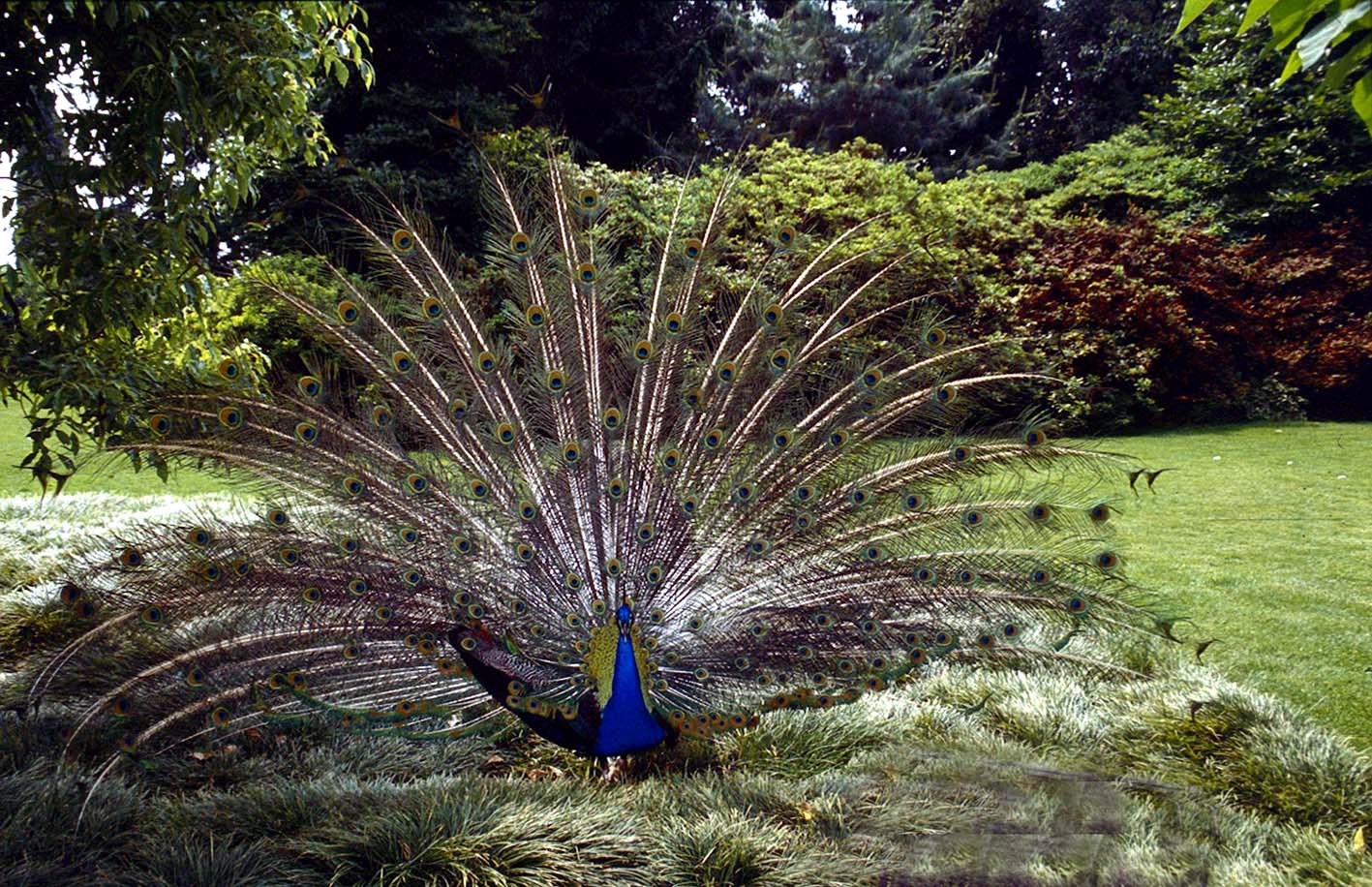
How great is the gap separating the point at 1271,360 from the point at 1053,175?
5059 mm

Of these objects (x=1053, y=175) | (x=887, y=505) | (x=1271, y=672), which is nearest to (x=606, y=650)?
(x=887, y=505)

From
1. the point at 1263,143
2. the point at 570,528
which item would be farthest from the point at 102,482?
the point at 1263,143

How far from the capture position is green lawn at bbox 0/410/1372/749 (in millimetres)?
4949

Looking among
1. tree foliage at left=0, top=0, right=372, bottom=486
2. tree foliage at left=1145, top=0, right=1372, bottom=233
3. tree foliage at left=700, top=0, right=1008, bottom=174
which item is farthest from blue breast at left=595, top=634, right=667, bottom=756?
tree foliage at left=700, top=0, right=1008, bottom=174

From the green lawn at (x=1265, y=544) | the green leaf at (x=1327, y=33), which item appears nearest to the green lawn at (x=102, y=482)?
the green lawn at (x=1265, y=544)

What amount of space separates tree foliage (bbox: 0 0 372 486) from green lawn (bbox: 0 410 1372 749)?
50 cm

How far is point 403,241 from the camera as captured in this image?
3.96m

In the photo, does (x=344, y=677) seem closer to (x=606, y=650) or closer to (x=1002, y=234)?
(x=606, y=650)

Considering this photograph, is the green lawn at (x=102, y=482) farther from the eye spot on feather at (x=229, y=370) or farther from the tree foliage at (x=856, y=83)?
the tree foliage at (x=856, y=83)

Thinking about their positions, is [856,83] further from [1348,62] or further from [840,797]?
[1348,62]

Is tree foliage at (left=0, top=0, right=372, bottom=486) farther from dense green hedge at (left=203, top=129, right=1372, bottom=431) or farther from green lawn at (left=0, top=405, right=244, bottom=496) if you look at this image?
dense green hedge at (left=203, top=129, right=1372, bottom=431)

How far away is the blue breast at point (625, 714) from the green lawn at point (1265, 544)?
1.88 m

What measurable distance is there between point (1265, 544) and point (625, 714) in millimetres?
5595

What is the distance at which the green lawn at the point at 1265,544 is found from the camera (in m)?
4.95
